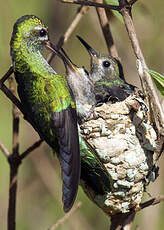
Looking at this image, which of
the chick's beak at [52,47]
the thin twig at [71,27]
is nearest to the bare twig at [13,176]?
the chick's beak at [52,47]

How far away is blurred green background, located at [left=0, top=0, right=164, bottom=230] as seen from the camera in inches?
194

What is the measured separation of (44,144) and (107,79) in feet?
4.55

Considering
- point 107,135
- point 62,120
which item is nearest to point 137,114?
point 107,135

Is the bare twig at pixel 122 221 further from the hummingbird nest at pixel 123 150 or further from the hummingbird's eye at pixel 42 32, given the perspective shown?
the hummingbird's eye at pixel 42 32

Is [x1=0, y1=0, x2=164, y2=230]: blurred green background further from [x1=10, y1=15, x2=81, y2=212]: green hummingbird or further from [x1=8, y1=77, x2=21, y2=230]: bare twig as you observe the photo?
[x1=8, y1=77, x2=21, y2=230]: bare twig

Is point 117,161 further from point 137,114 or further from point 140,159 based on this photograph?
point 137,114

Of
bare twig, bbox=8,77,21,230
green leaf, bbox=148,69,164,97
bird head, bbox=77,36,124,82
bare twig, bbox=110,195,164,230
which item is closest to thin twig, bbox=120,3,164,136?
green leaf, bbox=148,69,164,97

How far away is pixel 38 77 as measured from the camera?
3354mm

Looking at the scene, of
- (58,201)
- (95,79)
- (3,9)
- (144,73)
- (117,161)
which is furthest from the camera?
(58,201)

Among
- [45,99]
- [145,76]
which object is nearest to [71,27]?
[45,99]

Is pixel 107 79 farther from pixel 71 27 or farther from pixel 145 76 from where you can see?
pixel 145 76

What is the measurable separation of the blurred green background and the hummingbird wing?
1.64m

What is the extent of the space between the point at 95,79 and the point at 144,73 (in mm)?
1759

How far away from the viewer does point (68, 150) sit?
3037mm
